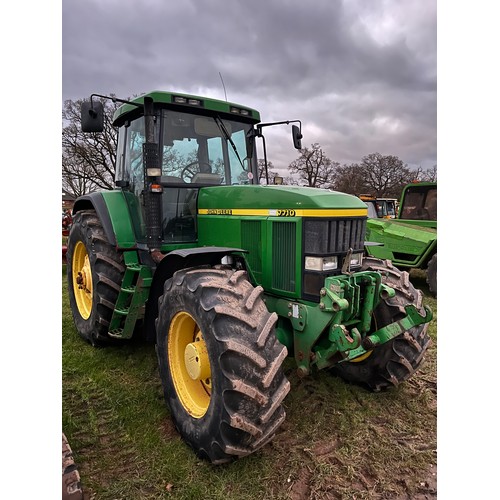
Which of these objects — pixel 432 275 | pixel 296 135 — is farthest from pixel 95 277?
pixel 432 275

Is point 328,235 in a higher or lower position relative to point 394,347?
higher

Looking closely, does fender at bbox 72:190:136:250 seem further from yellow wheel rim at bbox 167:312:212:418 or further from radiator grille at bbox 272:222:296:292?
radiator grille at bbox 272:222:296:292

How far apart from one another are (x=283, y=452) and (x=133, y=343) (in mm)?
2496

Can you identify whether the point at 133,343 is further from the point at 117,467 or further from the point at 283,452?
the point at 283,452

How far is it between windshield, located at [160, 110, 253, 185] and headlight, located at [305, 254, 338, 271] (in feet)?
4.90

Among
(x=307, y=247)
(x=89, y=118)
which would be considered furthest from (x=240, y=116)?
(x=307, y=247)

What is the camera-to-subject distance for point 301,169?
87.3 feet

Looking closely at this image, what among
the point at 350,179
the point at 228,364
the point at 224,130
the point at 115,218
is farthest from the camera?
the point at 350,179

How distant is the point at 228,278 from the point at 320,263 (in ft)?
2.31

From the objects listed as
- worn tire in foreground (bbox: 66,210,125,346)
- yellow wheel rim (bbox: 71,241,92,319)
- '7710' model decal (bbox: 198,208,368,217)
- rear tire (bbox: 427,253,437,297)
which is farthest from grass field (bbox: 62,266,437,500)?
rear tire (bbox: 427,253,437,297)

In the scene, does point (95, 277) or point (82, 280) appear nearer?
point (95, 277)

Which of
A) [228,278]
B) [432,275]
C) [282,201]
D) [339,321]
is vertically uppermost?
[282,201]

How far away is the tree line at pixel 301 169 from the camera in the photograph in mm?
14539

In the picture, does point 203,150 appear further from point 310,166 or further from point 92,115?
point 310,166
